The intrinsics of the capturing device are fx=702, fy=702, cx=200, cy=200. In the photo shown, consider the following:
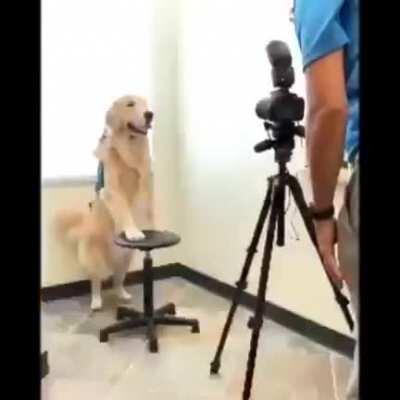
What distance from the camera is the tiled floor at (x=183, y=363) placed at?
1.91m

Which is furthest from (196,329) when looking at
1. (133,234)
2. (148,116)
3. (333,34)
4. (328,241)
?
(333,34)

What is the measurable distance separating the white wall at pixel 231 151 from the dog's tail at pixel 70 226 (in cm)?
50

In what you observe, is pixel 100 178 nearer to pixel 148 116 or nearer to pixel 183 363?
pixel 148 116

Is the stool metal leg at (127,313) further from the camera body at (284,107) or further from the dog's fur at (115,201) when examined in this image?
the camera body at (284,107)

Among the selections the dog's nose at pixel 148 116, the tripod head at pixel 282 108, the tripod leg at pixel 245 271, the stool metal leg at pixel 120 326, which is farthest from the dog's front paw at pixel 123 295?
the tripod head at pixel 282 108

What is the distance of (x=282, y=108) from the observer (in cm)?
163

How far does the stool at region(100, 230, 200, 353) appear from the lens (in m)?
2.31

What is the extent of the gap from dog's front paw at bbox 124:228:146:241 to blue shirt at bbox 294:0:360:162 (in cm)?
147

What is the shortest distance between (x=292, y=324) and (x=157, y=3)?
4.49 ft

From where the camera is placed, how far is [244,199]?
2.58 meters

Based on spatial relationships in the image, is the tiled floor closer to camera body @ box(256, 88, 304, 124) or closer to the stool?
the stool

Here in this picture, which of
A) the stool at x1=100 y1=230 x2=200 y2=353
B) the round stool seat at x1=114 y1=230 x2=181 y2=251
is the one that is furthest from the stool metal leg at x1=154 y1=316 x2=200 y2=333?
the round stool seat at x1=114 y1=230 x2=181 y2=251
